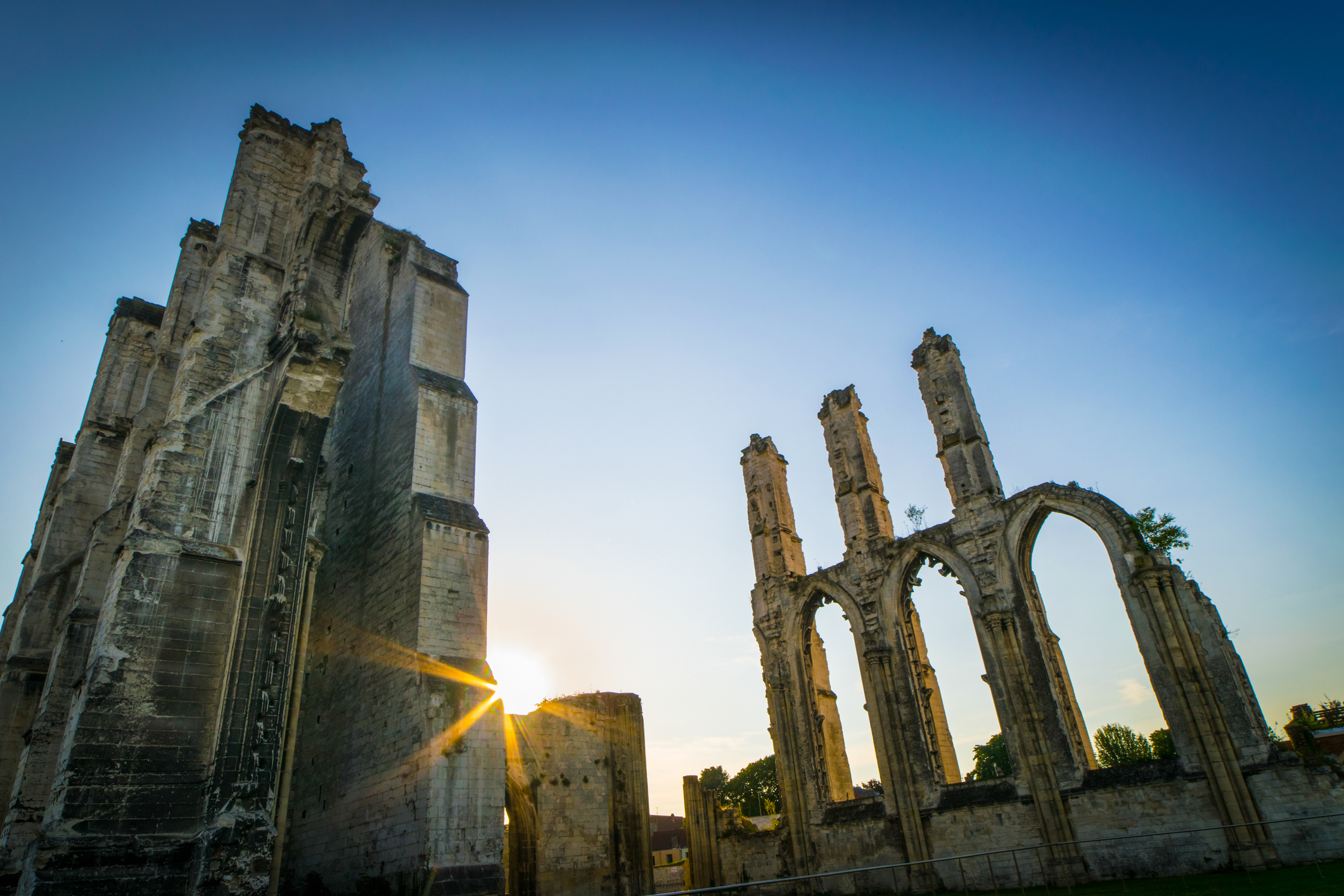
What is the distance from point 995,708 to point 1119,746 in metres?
27.3

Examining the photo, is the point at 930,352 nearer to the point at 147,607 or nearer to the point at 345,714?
the point at 345,714

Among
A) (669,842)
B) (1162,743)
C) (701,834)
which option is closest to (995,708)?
(701,834)

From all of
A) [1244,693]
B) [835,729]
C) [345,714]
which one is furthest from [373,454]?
[1244,693]

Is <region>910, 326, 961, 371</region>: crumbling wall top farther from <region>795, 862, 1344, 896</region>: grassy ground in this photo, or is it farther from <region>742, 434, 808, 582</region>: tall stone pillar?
<region>795, 862, 1344, 896</region>: grassy ground

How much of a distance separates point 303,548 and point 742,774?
35.8 meters

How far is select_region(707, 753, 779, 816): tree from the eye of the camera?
3825 centimetres

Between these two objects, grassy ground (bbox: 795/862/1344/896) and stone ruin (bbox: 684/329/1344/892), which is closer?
grassy ground (bbox: 795/862/1344/896)

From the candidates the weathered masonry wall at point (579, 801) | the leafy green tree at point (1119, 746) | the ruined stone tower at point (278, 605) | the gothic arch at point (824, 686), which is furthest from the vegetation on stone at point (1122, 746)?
the ruined stone tower at point (278, 605)

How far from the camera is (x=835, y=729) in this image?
18.2 m

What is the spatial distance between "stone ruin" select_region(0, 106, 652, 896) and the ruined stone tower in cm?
3

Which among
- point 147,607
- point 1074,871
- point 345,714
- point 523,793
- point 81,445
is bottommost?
point 1074,871

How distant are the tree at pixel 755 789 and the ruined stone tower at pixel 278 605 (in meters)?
31.7

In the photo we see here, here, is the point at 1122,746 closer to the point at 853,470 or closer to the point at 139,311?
the point at 853,470

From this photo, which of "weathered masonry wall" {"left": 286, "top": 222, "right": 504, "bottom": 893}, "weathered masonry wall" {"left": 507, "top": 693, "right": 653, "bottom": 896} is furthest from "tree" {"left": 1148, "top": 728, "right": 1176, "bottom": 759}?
"weathered masonry wall" {"left": 286, "top": 222, "right": 504, "bottom": 893}
